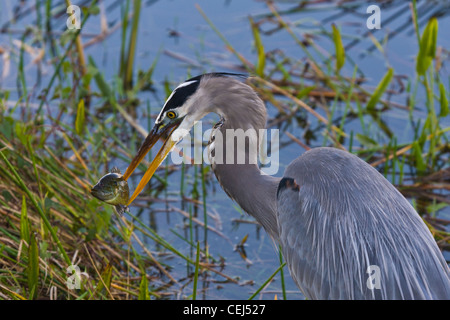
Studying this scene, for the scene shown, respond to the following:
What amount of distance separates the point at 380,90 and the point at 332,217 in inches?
68.2

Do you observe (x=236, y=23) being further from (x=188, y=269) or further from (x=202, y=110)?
(x=202, y=110)

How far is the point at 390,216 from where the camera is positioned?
244 centimetres

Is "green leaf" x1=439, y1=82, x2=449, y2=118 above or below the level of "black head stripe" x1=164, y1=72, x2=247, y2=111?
above

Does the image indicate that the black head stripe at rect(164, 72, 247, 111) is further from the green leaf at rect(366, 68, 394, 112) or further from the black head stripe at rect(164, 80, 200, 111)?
the green leaf at rect(366, 68, 394, 112)

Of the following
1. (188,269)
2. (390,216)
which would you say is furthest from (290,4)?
(390,216)

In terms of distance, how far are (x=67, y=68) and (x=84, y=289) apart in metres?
1.23

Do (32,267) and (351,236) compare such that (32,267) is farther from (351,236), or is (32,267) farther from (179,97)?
(351,236)

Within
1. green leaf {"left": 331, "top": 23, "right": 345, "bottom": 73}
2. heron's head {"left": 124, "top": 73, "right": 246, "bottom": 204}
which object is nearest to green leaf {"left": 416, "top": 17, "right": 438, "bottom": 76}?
green leaf {"left": 331, "top": 23, "right": 345, "bottom": 73}

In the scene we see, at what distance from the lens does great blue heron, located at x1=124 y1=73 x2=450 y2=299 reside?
2.34 m

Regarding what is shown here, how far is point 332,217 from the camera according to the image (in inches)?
97.3

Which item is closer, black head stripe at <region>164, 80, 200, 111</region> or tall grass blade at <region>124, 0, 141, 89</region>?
black head stripe at <region>164, 80, 200, 111</region>

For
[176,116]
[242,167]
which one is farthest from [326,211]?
[176,116]

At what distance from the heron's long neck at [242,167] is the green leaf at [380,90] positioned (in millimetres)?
1354

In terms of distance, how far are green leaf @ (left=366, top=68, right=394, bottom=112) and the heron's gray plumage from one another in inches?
53.0
